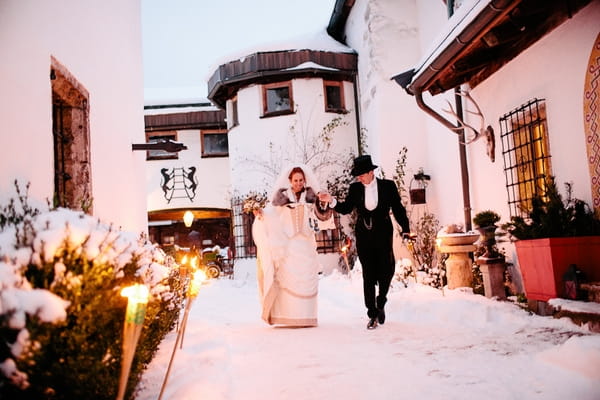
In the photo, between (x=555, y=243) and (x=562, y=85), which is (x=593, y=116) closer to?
(x=562, y=85)

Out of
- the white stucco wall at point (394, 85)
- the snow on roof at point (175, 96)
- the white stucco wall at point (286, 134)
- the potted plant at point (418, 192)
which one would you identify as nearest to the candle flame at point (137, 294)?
the potted plant at point (418, 192)

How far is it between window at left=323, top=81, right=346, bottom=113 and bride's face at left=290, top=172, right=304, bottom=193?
381 inches

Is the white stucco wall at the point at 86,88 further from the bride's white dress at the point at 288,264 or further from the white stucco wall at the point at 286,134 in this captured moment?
the white stucco wall at the point at 286,134

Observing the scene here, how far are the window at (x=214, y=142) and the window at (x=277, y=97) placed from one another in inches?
188

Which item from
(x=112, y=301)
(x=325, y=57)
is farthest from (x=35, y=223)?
(x=325, y=57)

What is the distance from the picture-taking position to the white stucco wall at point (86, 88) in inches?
162

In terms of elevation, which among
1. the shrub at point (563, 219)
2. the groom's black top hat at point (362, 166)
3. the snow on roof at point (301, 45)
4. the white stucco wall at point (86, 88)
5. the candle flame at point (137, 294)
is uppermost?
the snow on roof at point (301, 45)

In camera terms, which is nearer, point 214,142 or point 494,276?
point 494,276

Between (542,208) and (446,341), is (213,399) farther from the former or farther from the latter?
(542,208)

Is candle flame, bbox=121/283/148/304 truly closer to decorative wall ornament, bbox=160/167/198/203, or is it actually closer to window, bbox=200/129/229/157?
decorative wall ornament, bbox=160/167/198/203

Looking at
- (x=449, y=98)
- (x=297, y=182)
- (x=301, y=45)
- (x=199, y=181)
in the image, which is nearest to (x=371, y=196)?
(x=297, y=182)

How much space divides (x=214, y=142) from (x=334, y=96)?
6209 millimetres

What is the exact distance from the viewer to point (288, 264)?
7.00 meters

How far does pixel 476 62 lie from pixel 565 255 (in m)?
3.40
